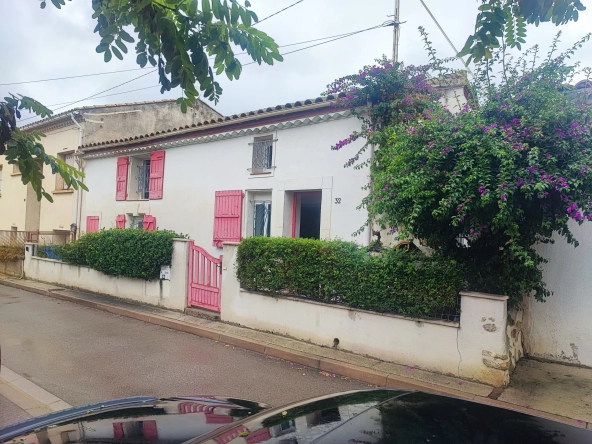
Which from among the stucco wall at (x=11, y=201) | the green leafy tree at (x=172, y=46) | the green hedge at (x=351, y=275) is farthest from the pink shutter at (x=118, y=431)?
the stucco wall at (x=11, y=201)

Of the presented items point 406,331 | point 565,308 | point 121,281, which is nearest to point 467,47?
point 406,331

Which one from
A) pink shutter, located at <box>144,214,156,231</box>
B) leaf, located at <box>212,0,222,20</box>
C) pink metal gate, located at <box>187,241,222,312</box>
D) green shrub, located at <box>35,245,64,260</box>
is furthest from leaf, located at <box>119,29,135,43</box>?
green shrub, located at <box>35,245,64,260</box>

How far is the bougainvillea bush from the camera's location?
4.72 m

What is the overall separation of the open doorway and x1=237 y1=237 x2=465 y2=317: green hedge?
2.57 metres

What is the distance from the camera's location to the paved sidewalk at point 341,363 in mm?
4855

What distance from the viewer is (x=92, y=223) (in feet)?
50.1

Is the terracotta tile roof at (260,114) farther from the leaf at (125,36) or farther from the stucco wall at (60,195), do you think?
the leaf at (125,36)

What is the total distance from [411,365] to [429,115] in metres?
3.58

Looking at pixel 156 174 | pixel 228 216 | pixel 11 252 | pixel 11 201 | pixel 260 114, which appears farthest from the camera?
pixel 11 201

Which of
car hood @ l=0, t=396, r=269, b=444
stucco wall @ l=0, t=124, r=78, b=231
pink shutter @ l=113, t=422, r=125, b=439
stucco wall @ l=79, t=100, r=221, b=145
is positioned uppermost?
stucco wall @ l=79, t=100, r=221, b=145

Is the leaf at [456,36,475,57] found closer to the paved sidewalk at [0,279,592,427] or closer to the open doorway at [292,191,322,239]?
the paved sidewalk at [0,279,592,427]

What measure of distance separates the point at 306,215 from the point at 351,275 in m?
4.17

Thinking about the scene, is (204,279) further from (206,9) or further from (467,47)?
(467,47)

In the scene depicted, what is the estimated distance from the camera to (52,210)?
1752cm
